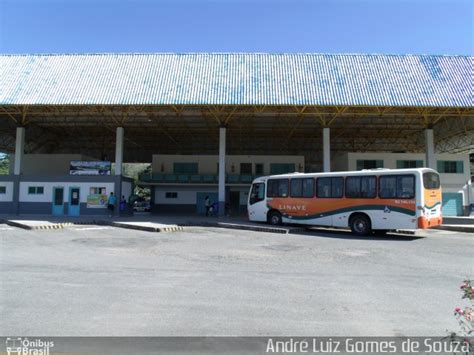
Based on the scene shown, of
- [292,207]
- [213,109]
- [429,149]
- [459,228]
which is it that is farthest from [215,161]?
[459,228]

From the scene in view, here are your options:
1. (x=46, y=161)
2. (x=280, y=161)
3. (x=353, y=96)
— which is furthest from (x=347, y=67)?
(x=46, y=161)

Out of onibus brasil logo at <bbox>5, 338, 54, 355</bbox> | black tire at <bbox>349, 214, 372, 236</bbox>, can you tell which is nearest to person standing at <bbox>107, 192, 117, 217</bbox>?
black tire at <bbox>349, 214, 372, 236</bbox>

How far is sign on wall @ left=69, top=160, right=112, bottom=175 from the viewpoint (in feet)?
97.5

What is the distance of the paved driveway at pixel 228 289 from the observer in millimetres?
5191

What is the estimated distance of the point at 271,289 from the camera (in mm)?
7188

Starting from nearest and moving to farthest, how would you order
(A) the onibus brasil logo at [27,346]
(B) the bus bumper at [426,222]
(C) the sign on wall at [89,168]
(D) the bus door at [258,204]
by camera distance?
(A) the onibus brasil logo at [27,346]
(B) the bus bumper at [426,222]
(D) the bus door at [258,204]
(C) the sign on wall at [89,168]

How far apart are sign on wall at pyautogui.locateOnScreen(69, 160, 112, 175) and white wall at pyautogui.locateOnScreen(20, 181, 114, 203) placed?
3.54 feet

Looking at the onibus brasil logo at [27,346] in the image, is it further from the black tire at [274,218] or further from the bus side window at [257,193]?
the bus side window at [257,193]

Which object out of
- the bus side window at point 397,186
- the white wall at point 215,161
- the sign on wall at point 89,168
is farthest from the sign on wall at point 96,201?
the bus side window at point 397,186

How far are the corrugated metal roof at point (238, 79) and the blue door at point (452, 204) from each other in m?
12.4

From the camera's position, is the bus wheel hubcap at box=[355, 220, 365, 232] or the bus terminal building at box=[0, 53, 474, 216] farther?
the bus terminal building at box=[0, 53, 474, 216]

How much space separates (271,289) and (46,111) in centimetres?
2690

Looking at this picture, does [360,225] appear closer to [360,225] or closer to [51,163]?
[360,225]

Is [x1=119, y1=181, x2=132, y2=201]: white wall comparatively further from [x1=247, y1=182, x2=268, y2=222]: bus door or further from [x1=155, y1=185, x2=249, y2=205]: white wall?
[x1=247, y1=182, x2=268, y2=222]: bus door
